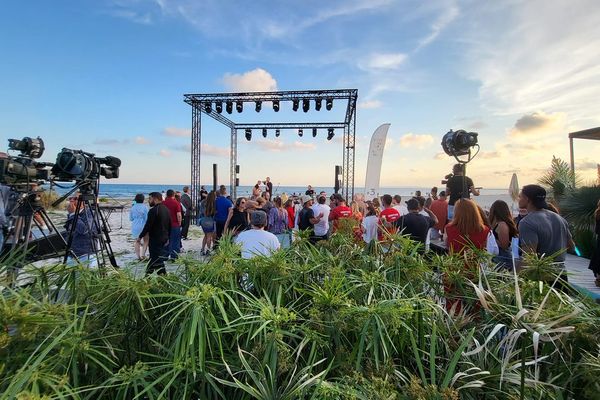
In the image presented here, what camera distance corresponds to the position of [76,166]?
11.8 feet

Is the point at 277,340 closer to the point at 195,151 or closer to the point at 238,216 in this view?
the point at 238,216

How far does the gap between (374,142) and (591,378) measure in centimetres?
1227

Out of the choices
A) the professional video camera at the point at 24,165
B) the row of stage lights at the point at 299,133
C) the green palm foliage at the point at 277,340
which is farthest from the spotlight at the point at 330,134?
the green palm foliage at the point at 277,340

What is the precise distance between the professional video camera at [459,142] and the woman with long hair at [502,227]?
4.76 feet

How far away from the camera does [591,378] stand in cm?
109

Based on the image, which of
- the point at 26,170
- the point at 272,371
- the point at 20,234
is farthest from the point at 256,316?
the point at 20,234

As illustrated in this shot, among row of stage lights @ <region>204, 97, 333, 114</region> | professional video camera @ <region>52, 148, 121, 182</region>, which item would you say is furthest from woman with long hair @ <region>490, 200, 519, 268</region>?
row of stage lights @ <region>204, 97, 333, 114</region>

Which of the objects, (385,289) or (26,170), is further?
(26,170)

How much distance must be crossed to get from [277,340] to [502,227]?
3.17 metres

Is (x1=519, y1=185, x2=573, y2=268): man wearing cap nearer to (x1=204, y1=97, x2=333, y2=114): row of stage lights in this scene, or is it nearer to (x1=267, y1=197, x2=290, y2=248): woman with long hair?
(x1=267, y1=197, x2=290, y2=248): woman with long hair

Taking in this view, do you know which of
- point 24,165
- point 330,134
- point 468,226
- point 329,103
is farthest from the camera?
point 330,134

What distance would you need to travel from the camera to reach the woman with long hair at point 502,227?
3439 millimetres

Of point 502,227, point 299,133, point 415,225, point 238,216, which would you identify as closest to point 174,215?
point 238,216

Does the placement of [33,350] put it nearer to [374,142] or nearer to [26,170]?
[26,170]
